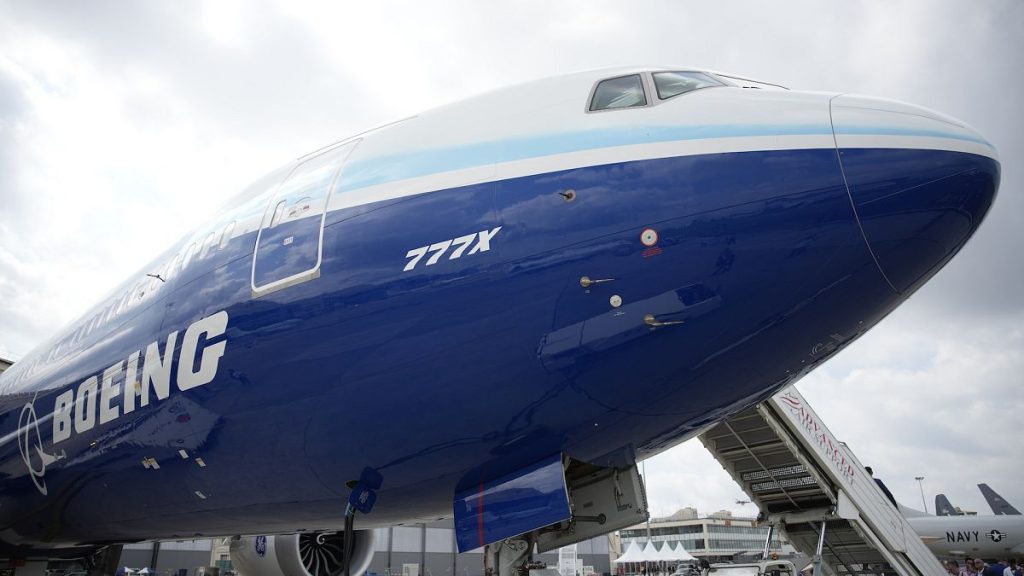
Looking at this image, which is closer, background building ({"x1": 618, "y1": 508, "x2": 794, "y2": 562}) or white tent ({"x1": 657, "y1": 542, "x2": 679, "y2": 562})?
white tent ({"x1": 657, "y1": 542, "x2": 679, "y2": 562})

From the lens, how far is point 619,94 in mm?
4172

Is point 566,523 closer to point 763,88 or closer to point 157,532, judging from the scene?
point 763,88

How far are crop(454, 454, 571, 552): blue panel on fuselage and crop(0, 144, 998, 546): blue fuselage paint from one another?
10 cm

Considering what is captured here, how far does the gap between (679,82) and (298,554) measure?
7.15 meters

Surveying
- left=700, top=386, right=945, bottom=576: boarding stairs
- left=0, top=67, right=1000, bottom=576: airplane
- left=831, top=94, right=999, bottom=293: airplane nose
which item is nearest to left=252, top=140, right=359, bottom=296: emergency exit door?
left=0, top=67, right=1000, bottom=576: airplane

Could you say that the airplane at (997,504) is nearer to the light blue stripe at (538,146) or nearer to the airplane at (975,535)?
the airplane at (975,535)

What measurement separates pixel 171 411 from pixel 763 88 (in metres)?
4.58

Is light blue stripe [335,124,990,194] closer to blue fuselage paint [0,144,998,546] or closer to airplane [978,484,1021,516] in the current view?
blue fuselage paint [0,144,998,546]

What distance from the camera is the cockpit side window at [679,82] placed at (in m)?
4.08

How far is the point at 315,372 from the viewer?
422cm

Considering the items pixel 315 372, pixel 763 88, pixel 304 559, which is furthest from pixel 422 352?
pixel 304 559

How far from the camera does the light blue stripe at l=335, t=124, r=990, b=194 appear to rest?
347 centimetres

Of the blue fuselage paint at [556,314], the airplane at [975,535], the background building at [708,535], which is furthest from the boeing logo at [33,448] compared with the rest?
the background building at [708,535]

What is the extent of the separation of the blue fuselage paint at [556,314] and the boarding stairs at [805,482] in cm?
829
